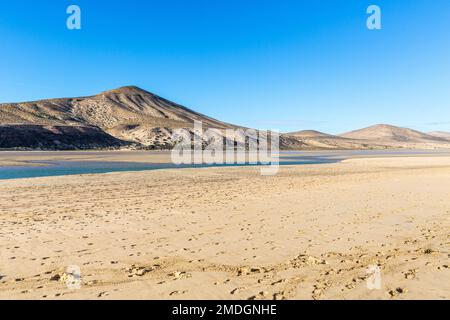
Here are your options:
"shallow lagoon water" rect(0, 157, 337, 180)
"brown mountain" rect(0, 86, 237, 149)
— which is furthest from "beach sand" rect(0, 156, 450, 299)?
"brown mountain" rect(0, 86, 237, 149)

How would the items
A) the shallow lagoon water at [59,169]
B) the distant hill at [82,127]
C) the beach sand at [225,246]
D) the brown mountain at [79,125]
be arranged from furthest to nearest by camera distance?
the brown mountain at [79,125], the distant hill at [82,127], the shallow lagoon water at [59,169], the beach sand at [225,246]

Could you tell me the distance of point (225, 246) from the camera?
8234 millimetres

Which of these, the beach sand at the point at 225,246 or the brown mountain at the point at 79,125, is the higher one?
the brown mountain at the point at 79,125

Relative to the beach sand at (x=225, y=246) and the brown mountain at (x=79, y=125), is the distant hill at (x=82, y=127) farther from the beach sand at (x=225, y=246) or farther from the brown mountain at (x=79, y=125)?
the beach sand at (x=225, y=246)

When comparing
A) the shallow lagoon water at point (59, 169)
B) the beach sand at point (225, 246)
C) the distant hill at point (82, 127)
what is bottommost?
the beach sand at point (225, 246)

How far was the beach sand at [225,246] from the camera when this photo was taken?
5.78m

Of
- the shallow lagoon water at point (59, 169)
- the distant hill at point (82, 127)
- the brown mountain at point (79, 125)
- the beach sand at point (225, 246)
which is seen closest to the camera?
the beach sand at point (225, 246)

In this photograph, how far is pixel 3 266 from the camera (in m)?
6.86

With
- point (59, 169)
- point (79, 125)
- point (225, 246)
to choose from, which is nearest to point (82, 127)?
point (79, 125)

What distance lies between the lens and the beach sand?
5781mm

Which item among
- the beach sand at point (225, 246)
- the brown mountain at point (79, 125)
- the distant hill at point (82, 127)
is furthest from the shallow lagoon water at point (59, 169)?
the brown mountain at point (79, 125)

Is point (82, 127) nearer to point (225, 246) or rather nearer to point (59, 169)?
point (59, 169)
